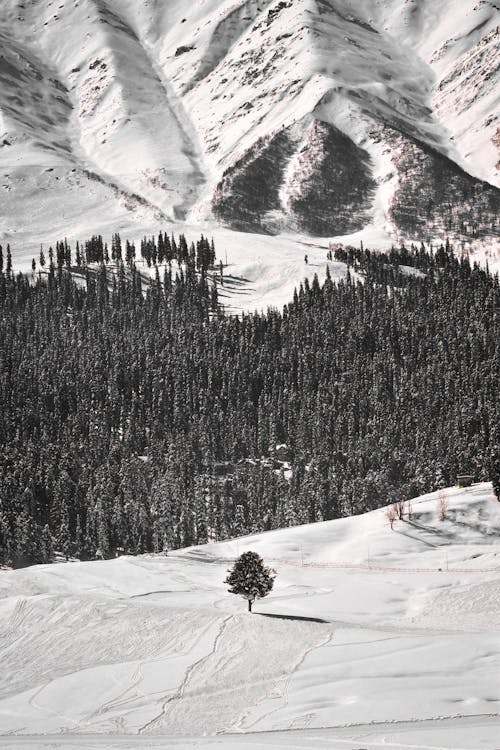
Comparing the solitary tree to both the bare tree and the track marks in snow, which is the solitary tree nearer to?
the track marks in snow

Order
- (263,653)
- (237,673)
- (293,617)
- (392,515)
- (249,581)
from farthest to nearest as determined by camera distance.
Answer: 1. (392,515)
2. (249,581)
3. (293,617)
4. (263,653)
5. (237,673)

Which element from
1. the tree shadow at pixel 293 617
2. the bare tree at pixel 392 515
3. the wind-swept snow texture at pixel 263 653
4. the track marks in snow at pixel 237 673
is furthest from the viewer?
the bare tree at pixel 392 515

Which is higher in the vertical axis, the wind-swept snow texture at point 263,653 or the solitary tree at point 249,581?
the solitary tree at point 249,581

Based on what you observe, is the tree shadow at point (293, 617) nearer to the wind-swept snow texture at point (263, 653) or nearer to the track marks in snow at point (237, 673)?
the wind-swept snow texture at point (263, 653)

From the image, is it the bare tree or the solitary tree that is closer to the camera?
the solitary tree

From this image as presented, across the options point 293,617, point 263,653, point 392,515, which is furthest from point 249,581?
point 392,515

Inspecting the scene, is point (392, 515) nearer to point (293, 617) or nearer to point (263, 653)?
point (293, 617)

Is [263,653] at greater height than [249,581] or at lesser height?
lesser

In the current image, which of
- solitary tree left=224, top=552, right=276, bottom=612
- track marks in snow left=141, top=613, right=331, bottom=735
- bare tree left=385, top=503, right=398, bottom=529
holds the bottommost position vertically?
track marks in snow left=141, top=613, right=331, bottom=735

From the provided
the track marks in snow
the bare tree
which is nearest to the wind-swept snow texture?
the track marks in snow

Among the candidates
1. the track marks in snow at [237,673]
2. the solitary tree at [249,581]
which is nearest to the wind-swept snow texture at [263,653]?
the track marks in snow at [237,673]
